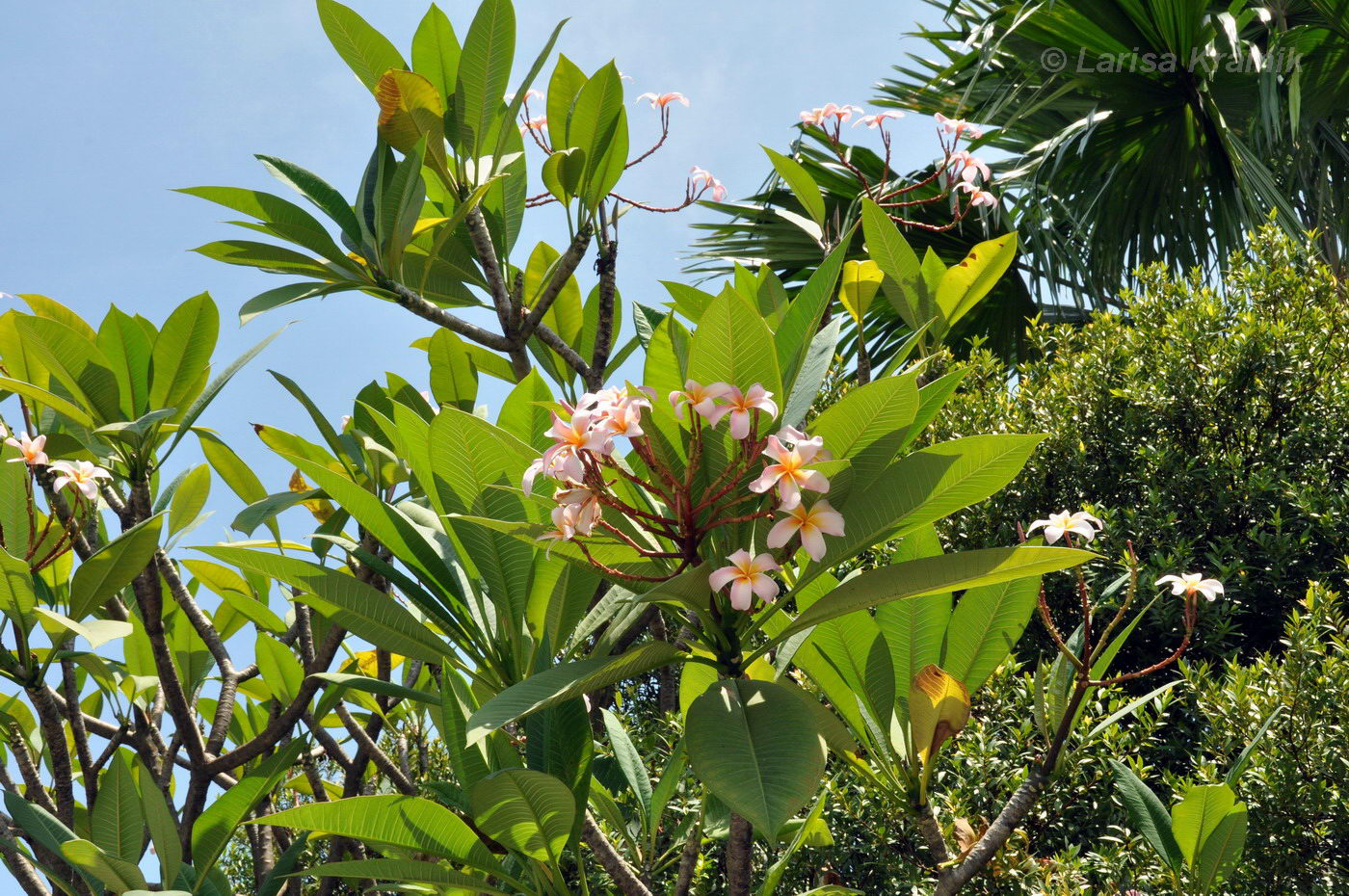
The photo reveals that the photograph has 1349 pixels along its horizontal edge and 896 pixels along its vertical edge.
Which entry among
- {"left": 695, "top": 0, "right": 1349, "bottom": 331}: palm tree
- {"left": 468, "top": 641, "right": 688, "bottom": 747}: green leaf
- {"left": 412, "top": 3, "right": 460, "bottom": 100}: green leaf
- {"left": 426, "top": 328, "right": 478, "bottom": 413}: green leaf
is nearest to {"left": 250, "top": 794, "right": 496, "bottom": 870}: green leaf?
{"left": 468, "top": 641, "right": 688, "bottom": 747}: green leaf

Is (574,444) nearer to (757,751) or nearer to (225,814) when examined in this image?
(757,751)

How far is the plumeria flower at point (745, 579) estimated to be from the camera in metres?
1.03

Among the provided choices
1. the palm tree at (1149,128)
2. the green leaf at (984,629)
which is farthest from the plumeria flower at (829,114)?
the palm tree at (1149,128)

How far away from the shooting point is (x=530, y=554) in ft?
4.39

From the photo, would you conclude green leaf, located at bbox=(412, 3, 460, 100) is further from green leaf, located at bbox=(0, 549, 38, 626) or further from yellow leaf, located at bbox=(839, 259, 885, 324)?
green leaf, located at bbox=(0, 549, 38, 626)

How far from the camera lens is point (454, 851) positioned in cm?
127

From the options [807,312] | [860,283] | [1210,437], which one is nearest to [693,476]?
[807,312]

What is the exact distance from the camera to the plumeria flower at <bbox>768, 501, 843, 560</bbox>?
1.03 m

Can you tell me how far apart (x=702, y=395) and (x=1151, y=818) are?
988 millimetres

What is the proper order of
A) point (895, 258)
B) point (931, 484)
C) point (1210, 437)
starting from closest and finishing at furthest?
point (931, 484)
point (895, 258)
point (1210, 437)

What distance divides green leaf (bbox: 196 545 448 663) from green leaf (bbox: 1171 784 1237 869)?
1.02 m

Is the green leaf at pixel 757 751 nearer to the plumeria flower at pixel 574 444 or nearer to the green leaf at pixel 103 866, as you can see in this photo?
the plumeria flower at pixel 574 444

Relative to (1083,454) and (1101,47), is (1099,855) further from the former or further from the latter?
(1101,47)

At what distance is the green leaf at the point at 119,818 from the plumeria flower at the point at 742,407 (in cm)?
126
